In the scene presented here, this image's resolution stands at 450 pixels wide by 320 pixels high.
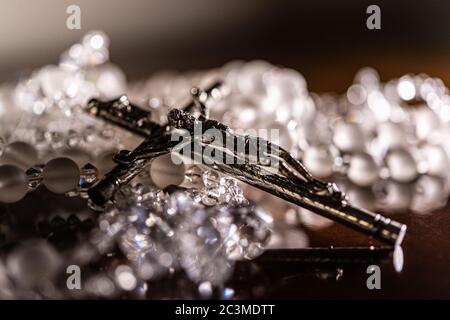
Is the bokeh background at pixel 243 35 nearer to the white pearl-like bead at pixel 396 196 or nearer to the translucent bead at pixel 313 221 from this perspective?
the white pearl-like bead at pixel 396 196

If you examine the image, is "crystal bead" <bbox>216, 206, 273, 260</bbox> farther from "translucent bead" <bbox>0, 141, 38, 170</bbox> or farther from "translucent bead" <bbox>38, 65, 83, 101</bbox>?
"translucent bead" <bbox>38, 65, 83, 101</bbox>

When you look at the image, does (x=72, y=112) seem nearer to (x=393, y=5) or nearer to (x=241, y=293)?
(x=241, y=293)

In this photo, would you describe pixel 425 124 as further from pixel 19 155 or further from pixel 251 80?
pixel 19 155

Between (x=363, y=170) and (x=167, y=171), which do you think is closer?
(x=167, y=171)

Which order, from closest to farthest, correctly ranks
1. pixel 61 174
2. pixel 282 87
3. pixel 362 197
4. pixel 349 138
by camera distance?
1. pixel 61 174
2. pixel 362 197
3. pixel 349 138
4. pixel 282 87

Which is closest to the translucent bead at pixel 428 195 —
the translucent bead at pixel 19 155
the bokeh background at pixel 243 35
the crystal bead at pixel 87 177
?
the crystal bead at pixel 87 177

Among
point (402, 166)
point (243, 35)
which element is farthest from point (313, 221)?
point (243, 35)

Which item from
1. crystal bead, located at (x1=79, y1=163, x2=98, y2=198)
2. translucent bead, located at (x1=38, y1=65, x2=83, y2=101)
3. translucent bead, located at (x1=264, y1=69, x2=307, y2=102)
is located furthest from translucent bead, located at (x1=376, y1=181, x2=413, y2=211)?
translucent bead, located at (x1=38, y1=65, x2=83, y2=101)
